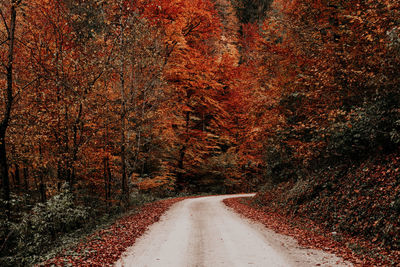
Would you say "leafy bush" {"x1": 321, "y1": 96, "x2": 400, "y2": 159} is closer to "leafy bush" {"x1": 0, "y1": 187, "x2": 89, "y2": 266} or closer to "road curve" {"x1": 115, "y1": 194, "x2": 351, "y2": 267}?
"road curve" {"x1": 115, "y1": 194, "x2": 351, "y2": 267}

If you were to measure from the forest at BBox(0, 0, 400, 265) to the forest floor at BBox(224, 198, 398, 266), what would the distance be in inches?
18.3

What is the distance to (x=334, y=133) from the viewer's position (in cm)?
1012

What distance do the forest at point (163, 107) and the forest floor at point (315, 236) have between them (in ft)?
1.52

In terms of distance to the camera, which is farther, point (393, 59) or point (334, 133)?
point (334, 133)

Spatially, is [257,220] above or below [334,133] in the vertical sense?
below

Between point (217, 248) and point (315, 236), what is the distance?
3597mm

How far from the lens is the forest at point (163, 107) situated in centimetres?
814

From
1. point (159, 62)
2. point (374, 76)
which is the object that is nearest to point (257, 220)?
point (374, 76)

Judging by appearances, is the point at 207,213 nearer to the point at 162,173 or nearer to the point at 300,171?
the point at 300,171

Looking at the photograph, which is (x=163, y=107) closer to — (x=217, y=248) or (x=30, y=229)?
(x=30, y=229)

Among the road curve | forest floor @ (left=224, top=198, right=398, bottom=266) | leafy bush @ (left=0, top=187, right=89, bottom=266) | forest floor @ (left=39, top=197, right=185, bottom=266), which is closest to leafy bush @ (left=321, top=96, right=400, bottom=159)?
forest floor @ (left=224, top=198, right=398, bottom=266)

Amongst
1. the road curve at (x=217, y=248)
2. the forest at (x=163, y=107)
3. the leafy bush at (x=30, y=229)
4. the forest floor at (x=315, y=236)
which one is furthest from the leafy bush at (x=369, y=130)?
the leafy bush at (x=30, y=229)

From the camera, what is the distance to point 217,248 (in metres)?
7.43

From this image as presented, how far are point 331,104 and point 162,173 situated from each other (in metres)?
14.2
